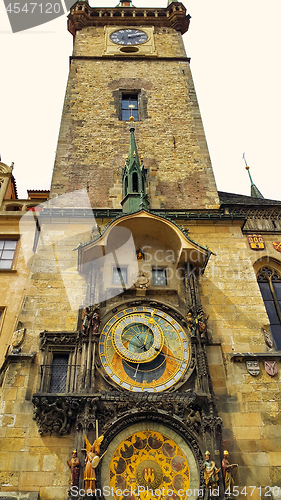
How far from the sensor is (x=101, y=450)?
793cm

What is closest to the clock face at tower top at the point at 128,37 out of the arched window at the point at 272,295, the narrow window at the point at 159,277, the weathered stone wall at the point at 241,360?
the weathered stone wall at the point at 241,360

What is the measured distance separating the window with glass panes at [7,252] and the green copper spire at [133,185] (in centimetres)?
308

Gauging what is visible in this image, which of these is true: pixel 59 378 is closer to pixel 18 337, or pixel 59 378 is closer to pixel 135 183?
pixel 18 337

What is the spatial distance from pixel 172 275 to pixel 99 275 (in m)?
1.68

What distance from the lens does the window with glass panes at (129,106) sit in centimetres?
1677

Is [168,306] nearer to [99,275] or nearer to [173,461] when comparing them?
[99,275]

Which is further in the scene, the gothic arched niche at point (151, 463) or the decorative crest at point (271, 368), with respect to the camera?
the decorative crest at point (271, 368)

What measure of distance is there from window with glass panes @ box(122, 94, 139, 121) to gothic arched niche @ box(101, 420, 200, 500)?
11.5 metres

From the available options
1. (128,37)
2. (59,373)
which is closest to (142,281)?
(59,373)

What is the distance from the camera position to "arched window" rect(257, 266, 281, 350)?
36.8ft

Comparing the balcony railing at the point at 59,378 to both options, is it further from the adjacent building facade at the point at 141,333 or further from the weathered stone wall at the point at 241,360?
the weathered stone wall at the point at 241,360

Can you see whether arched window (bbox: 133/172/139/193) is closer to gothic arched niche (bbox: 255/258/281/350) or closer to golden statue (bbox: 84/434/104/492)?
gothic arched niche (bbox: 255/258/281/350)

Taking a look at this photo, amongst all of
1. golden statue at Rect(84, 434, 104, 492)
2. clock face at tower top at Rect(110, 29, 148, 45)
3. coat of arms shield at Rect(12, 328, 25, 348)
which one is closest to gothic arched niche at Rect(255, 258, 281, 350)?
golden statue at Rect(84, 434, 104, 492)

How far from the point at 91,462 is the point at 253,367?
12.0 ft
